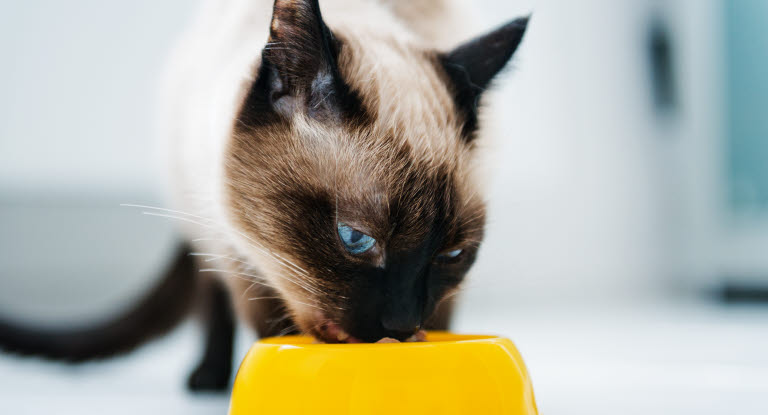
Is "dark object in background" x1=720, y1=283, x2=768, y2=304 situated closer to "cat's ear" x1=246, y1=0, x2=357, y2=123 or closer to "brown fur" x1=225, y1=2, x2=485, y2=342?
"brown fur" x1=225, y1=2, x2=485, y2=342

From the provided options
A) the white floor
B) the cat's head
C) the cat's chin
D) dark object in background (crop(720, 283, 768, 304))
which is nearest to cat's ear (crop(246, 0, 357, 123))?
the cat's head

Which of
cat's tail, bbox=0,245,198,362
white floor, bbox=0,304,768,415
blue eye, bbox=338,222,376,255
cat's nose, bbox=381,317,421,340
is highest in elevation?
blue eye, bbox=338,222,376,255

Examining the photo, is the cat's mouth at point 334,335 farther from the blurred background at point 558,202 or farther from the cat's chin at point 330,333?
the blurred background at point 558,202

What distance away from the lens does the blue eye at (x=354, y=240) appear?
80 cm

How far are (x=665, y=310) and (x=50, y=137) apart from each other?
2327 mm

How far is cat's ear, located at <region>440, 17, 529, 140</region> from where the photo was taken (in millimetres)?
945

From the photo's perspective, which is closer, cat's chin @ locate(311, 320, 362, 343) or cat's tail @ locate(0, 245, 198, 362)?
cat's chin @ locate(311, 320, 362, 343)

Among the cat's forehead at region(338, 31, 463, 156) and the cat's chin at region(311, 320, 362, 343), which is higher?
the cat's forehead at region(338, 31, 463, 156)

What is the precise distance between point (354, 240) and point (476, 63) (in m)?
0.35

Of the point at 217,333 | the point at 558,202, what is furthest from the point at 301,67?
the point at 558,202

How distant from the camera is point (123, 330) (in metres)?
1.42

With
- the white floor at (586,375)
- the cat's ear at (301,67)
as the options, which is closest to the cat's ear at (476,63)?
the cat's ear at (301,67)

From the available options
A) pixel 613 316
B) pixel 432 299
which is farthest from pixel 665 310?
pixel 432 299

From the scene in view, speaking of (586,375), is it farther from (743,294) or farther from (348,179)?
(743,294)
